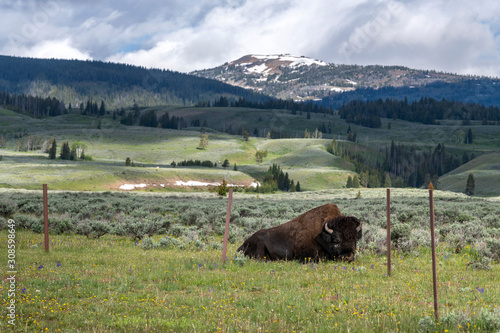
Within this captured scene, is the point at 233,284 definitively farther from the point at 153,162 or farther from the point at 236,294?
the point at 153,162

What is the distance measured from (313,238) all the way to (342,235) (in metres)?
0.90

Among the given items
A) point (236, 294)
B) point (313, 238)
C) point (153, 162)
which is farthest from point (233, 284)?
point (153, 162)

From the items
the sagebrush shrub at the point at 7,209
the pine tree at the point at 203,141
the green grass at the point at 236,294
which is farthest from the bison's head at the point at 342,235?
the pine tree at the point at 203,141

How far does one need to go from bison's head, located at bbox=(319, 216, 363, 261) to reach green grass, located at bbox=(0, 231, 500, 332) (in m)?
0.38

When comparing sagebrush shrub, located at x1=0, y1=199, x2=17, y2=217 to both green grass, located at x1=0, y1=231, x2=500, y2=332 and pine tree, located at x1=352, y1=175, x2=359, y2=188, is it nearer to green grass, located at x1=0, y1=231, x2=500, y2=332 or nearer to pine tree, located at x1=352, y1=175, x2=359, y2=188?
green grass, located at x1=0, y1=231, x2=500, y2=332

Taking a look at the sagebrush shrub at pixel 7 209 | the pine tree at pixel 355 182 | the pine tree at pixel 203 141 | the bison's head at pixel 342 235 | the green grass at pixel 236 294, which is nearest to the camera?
the green grass at pixel 236 294

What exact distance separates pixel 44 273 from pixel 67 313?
12.0ft

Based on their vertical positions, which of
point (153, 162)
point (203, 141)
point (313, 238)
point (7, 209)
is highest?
point (203, 141)

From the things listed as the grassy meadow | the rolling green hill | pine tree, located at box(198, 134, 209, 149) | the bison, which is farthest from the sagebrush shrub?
A: pine tree, located at box(198, 134, 209, 149)

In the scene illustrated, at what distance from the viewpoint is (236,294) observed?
912 cm

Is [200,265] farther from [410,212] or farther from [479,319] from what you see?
[410,212]

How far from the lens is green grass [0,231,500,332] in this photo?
720cm

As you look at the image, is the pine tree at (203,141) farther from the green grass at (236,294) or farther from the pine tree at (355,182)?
the green grass at (236,294)

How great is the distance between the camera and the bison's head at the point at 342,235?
1185 centimetres
